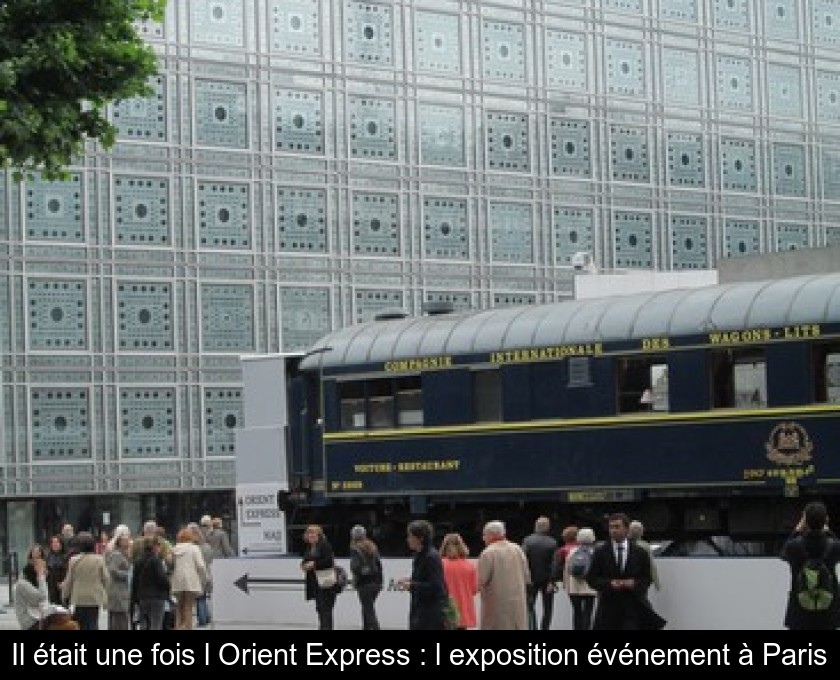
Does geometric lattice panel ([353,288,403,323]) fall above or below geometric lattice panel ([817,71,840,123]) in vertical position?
below

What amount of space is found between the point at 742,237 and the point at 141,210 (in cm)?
1881

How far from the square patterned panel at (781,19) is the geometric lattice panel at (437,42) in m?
10.4

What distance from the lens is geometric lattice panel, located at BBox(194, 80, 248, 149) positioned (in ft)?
175

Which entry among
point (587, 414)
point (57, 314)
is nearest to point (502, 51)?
point (57, 314)

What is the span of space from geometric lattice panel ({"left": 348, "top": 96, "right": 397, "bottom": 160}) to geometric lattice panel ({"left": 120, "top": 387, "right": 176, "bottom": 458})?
817 centimetres

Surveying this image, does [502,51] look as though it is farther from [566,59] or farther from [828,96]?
[828,96]

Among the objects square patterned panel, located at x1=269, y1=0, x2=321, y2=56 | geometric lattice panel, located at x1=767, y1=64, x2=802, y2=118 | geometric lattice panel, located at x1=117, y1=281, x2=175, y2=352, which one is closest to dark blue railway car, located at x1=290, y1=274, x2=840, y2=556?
geometric lattice panel, located at x1=117, y1=281, x2=175, y2=352

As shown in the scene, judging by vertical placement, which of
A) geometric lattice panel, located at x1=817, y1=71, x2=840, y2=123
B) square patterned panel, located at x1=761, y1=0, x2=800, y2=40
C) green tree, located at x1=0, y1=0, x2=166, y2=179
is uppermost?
square patterned panel, located at x1=761, y1=0, x2=800, y2=40

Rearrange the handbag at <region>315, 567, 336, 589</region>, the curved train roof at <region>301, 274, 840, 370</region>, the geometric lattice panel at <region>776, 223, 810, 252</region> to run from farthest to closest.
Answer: the geometric lattice panel at <region>776, 223, 810, 252</region>
the curved train roof at <region>301, 274, 840, 370</region>
the handbag at <region>315, 567, 336, 589</region>

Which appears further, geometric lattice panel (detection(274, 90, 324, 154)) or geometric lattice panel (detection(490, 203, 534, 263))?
geometric lattice panel (detection(490, 203, 534, 263))

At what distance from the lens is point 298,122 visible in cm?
5475

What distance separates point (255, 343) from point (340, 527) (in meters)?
19.7

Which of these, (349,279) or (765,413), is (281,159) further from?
(765,413)

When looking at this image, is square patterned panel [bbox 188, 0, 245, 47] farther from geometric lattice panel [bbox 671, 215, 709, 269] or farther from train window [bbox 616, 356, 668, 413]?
train window [bbox 616, 356, 668, 413]
